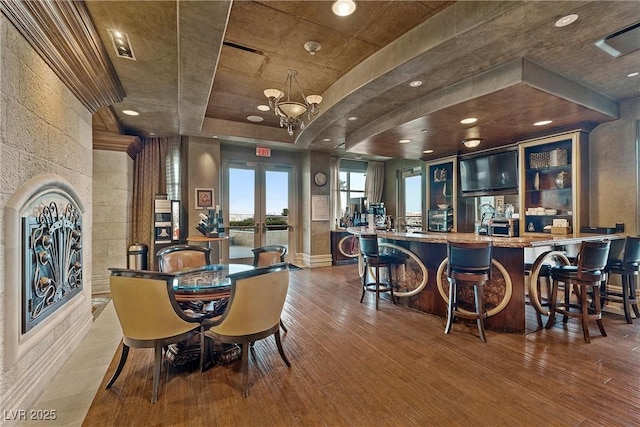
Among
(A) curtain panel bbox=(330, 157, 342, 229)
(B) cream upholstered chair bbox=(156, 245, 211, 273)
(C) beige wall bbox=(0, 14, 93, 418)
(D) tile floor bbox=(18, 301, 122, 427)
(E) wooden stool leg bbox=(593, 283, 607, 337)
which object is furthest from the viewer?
(A) curtain panel bbox=(330, 157, 342, 229)

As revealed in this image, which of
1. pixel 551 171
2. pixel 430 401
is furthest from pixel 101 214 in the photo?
pixel 551 171

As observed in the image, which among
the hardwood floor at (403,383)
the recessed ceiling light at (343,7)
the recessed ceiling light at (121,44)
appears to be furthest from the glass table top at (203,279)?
the recessed ceiling light at (343,7)

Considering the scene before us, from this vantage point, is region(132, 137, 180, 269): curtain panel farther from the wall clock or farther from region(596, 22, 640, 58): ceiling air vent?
region(596, 22, 640, 58): ceiling air vent

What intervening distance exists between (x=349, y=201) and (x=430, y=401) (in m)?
6.69

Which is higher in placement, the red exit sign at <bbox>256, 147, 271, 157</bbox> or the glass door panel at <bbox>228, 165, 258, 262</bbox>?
the red exit sign at <bbox>256, 147, 271, 157</bbox>

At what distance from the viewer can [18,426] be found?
1.89m

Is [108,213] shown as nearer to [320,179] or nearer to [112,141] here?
[112,141]

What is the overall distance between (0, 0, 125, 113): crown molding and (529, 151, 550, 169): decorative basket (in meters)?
6.06

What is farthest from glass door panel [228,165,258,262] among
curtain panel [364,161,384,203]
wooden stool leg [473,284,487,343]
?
wooden stool leg [473,284,487,343]

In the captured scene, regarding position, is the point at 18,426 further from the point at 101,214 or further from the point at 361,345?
the point at 101,214

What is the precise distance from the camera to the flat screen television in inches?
210

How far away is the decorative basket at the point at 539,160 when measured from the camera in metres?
4.79

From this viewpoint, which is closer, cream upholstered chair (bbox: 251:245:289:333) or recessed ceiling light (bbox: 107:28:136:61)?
recessed ceiling light (bbox: 107:28:136:61)

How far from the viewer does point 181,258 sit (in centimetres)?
366
